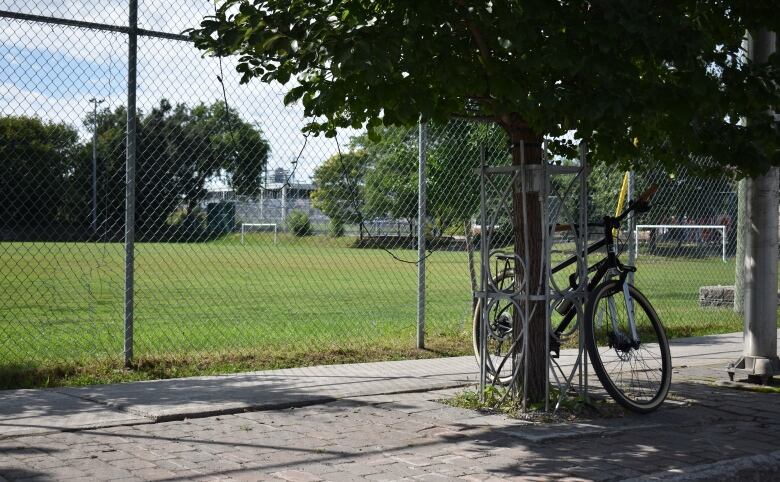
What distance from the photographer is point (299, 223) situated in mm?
10164

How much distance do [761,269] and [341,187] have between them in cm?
440

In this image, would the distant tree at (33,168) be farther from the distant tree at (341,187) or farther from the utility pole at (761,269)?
the utility pole at (761,269)

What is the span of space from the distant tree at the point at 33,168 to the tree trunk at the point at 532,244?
3.96 m

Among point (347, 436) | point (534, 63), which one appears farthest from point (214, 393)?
point (534, 63)

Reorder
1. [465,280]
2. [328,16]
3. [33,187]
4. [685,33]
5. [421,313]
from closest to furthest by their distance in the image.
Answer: [685,33] → [328,16] → [33,187] → [421,313] → [465,280]

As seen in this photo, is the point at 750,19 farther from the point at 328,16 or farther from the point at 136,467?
the point at 136,467

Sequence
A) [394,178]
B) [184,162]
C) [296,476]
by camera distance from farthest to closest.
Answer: [394,178]
[184,162]
[296,476]

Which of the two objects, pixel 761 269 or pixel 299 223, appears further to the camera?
pixel 299 223

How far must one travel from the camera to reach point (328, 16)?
600 cm

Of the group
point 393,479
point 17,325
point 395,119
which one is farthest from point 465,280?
point 393,479

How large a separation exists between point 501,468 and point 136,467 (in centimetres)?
199

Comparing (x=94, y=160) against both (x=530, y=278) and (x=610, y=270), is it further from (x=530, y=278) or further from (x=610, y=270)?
(x=610, y=270)

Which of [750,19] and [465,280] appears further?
[465,280]

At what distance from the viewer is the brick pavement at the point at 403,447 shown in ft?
17.2
